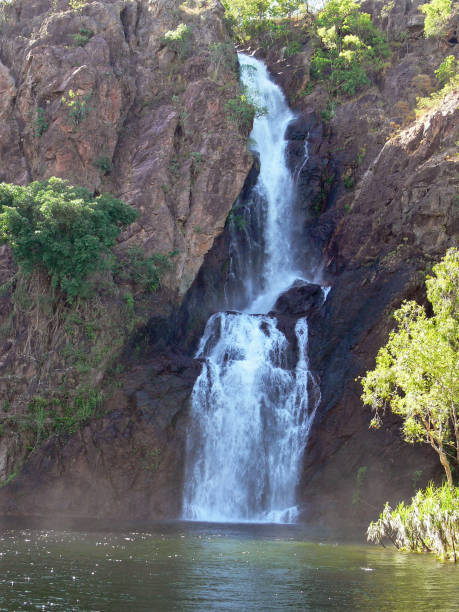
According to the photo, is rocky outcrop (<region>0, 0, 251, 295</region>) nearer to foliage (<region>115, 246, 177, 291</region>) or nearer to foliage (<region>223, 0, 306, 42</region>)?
foliage (<region>115, 246, 177, 291</region>)

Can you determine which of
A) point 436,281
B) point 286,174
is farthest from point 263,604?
point 286,174

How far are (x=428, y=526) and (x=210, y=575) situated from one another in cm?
713

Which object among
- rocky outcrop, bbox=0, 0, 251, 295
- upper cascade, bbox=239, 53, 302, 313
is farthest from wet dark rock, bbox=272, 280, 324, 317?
rocky outcrop, bbox=0, 0, 251, 295

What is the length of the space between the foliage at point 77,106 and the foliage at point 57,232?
8520 mm

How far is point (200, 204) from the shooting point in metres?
41.8

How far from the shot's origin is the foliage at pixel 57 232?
33.2 meters

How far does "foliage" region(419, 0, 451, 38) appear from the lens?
5053 cm

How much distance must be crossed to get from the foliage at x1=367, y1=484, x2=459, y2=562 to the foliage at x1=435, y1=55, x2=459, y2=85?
35.9 m

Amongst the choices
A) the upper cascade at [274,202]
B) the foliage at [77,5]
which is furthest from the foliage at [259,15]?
the foliage at [77,5]

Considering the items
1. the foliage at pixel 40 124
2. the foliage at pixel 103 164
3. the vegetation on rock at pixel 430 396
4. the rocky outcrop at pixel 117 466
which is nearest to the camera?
the vegetation on rock at pixel 430 396

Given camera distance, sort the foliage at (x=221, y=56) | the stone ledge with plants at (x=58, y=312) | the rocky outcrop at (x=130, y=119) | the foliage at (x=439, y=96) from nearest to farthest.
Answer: the stone ledge with plants at (x=58, y=312)
the rocky outcrop at (x=130, y=119)
the foliage at (x=439, y=96)
the foliage at (x=221, y=56)

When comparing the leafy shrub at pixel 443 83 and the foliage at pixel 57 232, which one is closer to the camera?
the foliage at pixel 57 232

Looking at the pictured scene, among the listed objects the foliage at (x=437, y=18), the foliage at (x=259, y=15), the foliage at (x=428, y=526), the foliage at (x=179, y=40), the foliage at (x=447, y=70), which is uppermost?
the foliage at (x=259, y=15)

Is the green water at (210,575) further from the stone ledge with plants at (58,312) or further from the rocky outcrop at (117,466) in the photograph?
the stone ledge with plants at (58,312)
